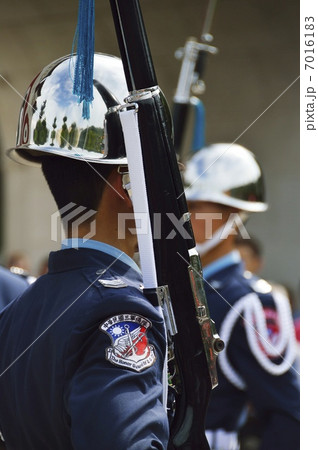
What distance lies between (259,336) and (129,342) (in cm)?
144

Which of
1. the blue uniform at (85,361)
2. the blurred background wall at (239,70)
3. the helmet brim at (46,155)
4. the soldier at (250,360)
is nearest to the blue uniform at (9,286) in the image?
the soldier at (250,360)

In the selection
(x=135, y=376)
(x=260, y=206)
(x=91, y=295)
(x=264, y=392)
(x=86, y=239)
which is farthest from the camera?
(x=260, y=206)

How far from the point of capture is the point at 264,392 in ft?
9.01

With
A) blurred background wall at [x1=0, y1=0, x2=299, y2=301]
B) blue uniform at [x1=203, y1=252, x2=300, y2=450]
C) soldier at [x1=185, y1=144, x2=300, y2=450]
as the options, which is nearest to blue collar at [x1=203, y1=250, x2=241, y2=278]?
soldier at [x1=185, y1=144, x2=300, y2=450]

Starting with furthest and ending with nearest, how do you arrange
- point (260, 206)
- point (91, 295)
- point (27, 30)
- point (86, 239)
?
point (27, 30) < point (260, 206) < point (86, 239) < point (91, 295)

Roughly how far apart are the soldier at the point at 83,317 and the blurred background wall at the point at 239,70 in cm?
576

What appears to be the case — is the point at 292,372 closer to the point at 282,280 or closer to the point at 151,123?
the point at 151,123

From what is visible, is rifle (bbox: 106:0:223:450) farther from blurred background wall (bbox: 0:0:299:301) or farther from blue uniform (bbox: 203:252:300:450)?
blurred background wall (bbox: 0:0:299:301)

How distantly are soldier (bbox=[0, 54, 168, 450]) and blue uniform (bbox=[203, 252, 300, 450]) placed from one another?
1163 millimetres

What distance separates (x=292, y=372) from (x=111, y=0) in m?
1.67

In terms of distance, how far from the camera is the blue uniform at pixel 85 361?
1391mm

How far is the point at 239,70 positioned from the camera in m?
8.45

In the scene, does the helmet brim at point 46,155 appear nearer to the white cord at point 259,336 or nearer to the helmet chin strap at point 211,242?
the white cord at point 259,336

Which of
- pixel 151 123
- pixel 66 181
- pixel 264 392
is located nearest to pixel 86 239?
pixel 66 181
